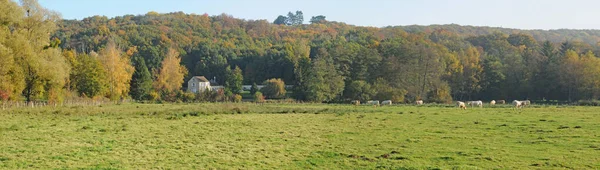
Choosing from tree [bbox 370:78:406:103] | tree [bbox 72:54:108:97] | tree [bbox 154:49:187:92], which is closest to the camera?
tree [bbox 72:54:108:97]

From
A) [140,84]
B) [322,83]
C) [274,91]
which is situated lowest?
[274,91]

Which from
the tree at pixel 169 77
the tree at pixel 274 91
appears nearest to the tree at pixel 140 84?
the tree at pixel 169 77

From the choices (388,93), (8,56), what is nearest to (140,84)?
(8,56)

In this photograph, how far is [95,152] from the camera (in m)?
16.9

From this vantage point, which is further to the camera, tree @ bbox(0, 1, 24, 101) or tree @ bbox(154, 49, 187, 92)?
tree @ bbox(154, 49, 187, 92)

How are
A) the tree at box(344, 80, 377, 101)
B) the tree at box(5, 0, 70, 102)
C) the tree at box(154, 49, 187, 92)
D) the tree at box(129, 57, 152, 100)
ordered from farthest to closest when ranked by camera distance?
1. the tree at box(154, 49, 187, 92)
2. the tree at box(129, 57, 152, 100)
3. the tree at box(344, 80, 377, 101)
4. the tree at box(5, 0, 70, 102)

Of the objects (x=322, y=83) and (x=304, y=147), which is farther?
(x=322, y=83)

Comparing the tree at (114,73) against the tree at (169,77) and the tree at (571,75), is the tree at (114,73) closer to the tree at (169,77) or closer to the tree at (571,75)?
the tree at (169,77)

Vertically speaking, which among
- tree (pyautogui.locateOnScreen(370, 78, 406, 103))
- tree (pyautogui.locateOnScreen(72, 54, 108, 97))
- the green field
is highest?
tree (pyautogui.locateOnScreen(72, 54, 108, 97))

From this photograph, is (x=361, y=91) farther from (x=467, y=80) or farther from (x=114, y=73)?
(x=114, y=73)

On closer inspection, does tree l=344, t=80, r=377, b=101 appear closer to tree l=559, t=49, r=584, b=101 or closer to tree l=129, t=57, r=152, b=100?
tree l=559, t=49, r=584, b=101

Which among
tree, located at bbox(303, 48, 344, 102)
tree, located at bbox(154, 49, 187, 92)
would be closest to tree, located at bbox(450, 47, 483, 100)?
tree, located at bbox(303, 48, 344, 102)

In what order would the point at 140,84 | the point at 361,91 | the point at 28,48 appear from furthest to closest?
the point at 140,84 → the point at 361,91 → the point at 28,48

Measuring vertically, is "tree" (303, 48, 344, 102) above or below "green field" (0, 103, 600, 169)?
above
